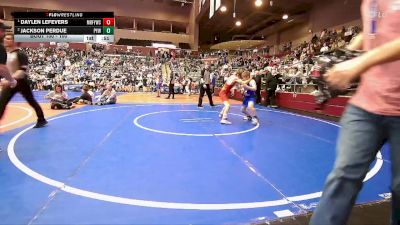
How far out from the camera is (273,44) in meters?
34.1

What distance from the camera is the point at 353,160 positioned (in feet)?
4.45

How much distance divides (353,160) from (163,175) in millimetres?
2689

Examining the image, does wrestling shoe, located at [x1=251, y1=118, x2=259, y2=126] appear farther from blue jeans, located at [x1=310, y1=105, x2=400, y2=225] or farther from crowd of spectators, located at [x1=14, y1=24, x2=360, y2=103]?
crowd of spectators, located at [x1=14, y1=24, x2=360, y2=103]

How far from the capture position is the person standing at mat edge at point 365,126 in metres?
1.35

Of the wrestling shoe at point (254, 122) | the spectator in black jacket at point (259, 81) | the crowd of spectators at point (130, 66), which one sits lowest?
the wrestling shoe at point (254, 122)

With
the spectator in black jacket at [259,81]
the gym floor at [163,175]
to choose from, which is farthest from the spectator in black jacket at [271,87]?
the gym floor at [163,175]

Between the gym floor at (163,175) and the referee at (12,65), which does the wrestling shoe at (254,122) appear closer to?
the gym floor at (163,175)

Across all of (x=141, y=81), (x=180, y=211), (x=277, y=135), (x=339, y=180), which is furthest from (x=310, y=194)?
(x=141, y=81)

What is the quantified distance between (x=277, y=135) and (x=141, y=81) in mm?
21545

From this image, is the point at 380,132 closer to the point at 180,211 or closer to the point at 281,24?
the point at 180,211

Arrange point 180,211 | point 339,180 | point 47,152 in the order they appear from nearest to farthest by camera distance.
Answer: point 339,180
point 180,211
point 47,152
